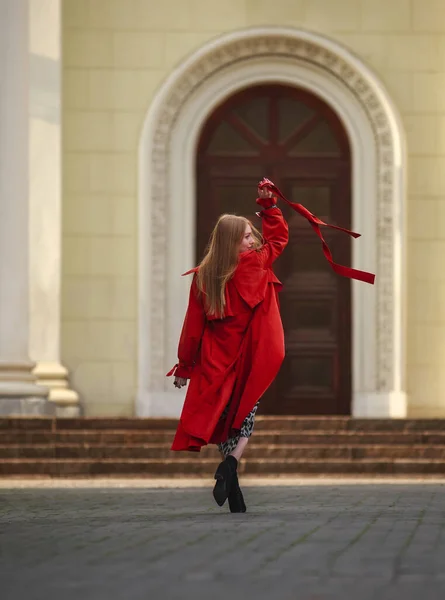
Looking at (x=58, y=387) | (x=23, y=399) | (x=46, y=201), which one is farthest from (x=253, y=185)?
(x=23, y=399)

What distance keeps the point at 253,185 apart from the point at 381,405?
2723 millimetres

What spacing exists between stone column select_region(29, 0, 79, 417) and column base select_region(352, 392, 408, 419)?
116 inches

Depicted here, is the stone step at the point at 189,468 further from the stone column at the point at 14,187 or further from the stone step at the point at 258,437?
the stone column at the point at 14,187

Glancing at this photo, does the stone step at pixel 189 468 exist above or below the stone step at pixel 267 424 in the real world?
below

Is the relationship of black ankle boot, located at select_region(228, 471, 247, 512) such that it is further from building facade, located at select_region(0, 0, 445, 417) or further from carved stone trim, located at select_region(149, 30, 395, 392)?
carved stone trim, located at select_region(149, 30, 395, 392)

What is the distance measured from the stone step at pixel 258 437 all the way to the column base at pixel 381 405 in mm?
2461

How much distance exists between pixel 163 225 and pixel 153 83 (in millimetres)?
1514

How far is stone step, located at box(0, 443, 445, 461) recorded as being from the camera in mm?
13180

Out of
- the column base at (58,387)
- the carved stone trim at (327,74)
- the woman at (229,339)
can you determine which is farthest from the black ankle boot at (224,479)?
the carved stone trim at (327,74)

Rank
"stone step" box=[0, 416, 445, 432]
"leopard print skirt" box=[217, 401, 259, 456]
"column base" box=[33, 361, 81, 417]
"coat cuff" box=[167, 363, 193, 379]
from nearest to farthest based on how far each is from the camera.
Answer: "leopard print skirt" box=[217, 401, 259, 456] → "coat cuff" box=[167, 363, 193, 379] → "stone step" box=[0, 416, 445, 432] → "column base" box=[33, 361, 81, 417]

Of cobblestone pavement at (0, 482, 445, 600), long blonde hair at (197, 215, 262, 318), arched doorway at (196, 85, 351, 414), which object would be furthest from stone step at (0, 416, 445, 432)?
long blonde hair at (197, 215, 262, 318)

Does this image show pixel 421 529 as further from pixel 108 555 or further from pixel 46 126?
pixel 46 126

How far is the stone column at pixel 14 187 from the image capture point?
601 inches

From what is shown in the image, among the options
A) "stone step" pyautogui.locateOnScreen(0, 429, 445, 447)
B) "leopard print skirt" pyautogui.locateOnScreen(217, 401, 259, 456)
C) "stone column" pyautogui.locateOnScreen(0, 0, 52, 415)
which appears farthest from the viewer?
"stone column" pyautogui.locateOnScreen(0, 0, 52, 415)
